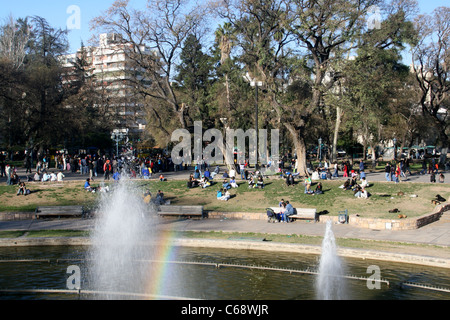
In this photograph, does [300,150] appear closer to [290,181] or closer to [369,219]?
[290,181]

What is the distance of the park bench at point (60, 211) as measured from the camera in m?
24.0

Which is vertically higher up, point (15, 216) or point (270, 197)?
point (270, 197)

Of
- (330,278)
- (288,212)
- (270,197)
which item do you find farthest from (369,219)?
(330,278)

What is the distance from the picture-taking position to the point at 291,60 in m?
30.7

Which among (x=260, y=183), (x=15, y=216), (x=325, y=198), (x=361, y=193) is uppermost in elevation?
(x=260, y=183)

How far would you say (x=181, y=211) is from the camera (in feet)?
77.5

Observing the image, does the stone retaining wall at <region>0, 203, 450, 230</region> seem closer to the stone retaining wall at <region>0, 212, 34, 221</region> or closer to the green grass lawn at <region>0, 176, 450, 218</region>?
the stone retaining wall at <region>0, 212, 34, 221</region>

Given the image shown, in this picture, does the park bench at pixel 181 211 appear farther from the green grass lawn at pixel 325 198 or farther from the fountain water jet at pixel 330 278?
the fountain water jet at pixel 330 278

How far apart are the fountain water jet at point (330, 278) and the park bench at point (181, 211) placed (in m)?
9.89

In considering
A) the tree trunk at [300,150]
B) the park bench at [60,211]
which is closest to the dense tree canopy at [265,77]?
the tree trunk at [300,150]

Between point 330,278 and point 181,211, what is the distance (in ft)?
38.4

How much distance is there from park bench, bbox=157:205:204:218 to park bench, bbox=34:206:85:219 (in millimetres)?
4488

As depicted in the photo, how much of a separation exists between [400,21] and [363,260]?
22.3m
